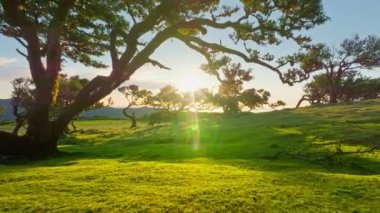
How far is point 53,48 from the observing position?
23.4 m

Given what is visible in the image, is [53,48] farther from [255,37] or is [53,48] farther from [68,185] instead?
[68,185]

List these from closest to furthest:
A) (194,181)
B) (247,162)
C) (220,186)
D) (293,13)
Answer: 1. (220,186)
2. (194,181)
3. (247,162)
4. (293,13)

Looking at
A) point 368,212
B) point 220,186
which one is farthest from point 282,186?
point 368,212

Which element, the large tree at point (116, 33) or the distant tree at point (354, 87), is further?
the distant tree at point (354, 87)

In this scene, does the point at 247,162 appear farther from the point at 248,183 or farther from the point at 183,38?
the point at 183,38

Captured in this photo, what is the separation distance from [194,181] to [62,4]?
13447mm

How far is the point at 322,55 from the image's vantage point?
72.9 ft

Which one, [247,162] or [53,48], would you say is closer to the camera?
[247,162]

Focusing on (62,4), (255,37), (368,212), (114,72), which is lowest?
(368,212)

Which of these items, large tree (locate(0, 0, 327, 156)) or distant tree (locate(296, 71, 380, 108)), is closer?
large tree (locate(0, 0, 327, 156))

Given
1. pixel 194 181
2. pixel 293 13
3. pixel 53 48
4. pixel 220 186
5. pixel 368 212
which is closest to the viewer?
pixel 368 212

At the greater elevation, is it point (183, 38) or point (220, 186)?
point (183, 38)

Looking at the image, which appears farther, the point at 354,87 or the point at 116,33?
the point at 354,87

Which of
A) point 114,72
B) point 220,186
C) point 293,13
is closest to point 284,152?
point 293,13
